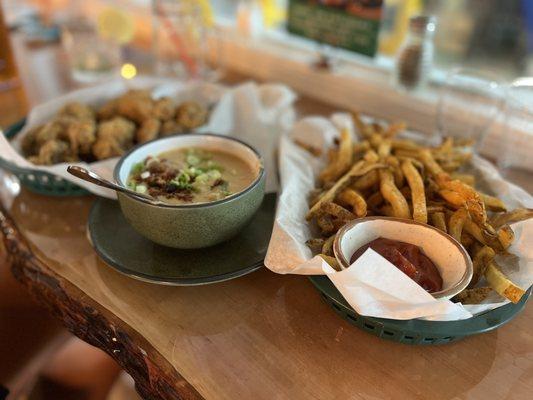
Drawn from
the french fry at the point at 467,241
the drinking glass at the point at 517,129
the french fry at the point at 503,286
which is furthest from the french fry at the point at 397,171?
the drinking glass at the point at 517,129

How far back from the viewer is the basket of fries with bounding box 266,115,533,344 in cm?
93

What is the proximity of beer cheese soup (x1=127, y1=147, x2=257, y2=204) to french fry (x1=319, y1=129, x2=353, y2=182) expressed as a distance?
0.21 m

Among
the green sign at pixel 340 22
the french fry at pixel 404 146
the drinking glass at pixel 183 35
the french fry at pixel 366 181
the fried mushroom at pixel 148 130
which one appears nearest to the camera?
the french fry at pixel 366 181

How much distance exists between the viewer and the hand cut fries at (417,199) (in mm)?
1007

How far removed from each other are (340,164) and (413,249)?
0.36m

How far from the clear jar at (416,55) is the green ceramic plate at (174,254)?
3.06 ft

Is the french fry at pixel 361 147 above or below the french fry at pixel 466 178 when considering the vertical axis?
above

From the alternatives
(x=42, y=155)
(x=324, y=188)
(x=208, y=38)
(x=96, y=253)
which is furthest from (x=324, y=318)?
(x=208, y=38)

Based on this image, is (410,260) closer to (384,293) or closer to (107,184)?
(384,293)

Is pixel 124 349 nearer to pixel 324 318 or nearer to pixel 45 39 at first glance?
pixel 324 318

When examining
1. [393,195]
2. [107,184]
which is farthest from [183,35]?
[393,195]

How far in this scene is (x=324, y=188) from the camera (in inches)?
49.1

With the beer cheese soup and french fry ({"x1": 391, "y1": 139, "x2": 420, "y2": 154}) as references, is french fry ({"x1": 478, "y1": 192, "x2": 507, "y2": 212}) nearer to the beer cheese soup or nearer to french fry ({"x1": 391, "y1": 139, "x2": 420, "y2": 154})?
french fry ({"x1": 391, "y1": 139, "x2": 420, "y2": 154})

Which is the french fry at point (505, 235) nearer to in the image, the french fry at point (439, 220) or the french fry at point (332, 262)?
the french fry at point (439, 220)
